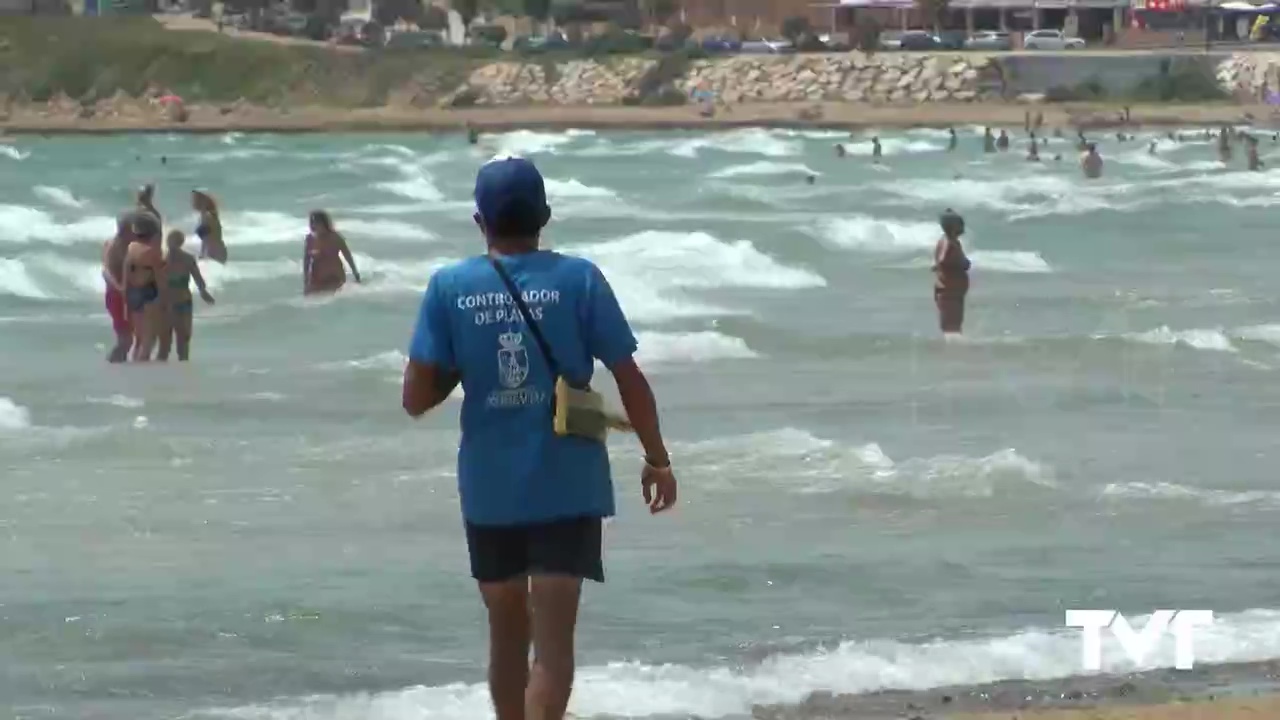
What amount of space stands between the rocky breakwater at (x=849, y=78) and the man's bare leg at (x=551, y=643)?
7675 cm

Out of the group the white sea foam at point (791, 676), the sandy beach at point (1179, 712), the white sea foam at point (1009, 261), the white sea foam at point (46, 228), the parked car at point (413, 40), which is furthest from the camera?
the parked car at point (413, 40)

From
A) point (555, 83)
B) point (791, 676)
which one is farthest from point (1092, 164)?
point (791, 676)

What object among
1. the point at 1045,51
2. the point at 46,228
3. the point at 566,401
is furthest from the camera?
the point at 1045,51

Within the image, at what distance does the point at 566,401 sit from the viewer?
4.88m

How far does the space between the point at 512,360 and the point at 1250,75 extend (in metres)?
79.3

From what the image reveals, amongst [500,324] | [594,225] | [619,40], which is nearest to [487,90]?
[619,40]

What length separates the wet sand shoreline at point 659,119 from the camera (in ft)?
242

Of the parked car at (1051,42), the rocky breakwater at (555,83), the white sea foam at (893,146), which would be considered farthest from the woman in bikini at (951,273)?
the parked car at (1051,42)

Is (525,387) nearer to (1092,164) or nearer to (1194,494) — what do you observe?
(1194,494)

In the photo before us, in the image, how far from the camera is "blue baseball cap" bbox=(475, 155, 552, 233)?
4.97 metres

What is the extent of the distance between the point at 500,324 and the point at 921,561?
4.99 metres

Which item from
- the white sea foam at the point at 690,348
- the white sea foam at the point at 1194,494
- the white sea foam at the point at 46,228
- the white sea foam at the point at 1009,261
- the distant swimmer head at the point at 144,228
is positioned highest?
the distant swimmer head at the point at 144,228

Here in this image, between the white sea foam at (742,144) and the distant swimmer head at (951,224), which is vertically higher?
the distant swimmer head at (951,224)

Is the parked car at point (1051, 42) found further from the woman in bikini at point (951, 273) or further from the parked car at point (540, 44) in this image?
the woman in bikini at point (951, 273)
